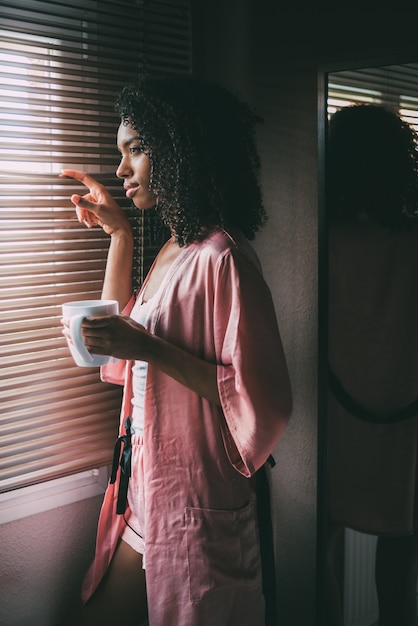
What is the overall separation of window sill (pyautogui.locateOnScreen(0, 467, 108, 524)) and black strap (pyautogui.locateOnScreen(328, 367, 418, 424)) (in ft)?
2.02

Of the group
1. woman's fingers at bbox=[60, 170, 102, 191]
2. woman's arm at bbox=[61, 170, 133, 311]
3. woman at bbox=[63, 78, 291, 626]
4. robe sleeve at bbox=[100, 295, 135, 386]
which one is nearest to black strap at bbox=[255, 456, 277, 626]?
woman at bbox=[63, 78, 291, 626]

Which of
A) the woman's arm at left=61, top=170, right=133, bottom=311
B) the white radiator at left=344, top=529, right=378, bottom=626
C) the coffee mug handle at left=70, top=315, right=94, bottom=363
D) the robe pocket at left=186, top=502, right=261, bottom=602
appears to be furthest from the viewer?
the woman's arm at left=61, top=170, right=133, bottom=311

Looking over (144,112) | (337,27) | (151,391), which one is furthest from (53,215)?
(337,27)

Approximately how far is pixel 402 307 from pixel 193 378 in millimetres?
430

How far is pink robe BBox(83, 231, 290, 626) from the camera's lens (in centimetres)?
117

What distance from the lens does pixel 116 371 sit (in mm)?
1433

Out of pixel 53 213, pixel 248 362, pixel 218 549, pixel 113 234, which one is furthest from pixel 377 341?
pixel 53 213

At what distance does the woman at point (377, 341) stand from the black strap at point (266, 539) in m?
0.17

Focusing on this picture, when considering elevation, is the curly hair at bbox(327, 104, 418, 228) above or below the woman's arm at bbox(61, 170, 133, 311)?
above

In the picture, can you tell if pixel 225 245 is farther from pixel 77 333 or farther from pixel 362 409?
pixel 362 409

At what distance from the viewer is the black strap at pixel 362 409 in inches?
48.4

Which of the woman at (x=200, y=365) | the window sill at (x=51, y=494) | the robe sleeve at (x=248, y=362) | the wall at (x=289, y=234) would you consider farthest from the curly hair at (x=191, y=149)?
the window sill at (x=51, y=494)

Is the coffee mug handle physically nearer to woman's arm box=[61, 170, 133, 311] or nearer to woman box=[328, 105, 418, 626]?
woman's arm box=[61, 170, 133, 311]

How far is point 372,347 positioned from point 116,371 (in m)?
0.57
